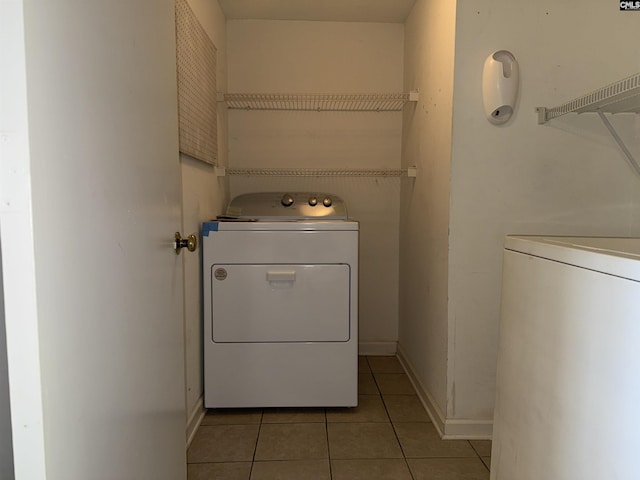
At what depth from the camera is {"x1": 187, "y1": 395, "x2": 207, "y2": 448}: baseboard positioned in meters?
1.68

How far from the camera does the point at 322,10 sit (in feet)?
7.70

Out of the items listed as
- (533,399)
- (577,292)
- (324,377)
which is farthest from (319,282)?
(577,292)

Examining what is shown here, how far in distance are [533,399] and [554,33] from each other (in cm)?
142

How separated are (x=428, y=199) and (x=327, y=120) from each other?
3.11 ft

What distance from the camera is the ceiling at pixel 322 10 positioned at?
225 centimetres

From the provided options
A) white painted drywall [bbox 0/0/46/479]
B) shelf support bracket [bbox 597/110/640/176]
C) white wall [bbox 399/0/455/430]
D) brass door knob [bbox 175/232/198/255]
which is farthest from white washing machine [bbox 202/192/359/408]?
white painted drywall [bbox 0/0/46/479]

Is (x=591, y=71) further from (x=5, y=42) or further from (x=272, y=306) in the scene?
(x=5, y=42)

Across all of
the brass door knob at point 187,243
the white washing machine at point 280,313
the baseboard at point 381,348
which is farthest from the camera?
the baseboard at point 381,348

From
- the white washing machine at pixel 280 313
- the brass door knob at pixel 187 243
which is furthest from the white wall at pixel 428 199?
the brass door knob at pixel 187 243

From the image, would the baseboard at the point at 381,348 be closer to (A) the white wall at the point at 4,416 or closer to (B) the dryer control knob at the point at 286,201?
(B) the dryer control knob at the point at 286,201

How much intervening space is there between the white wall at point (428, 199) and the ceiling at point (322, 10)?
0.13m

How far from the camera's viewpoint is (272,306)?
1.86 metres

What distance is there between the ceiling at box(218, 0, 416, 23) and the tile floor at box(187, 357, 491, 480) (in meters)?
2.15

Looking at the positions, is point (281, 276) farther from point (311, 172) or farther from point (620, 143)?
point (620, 143)
